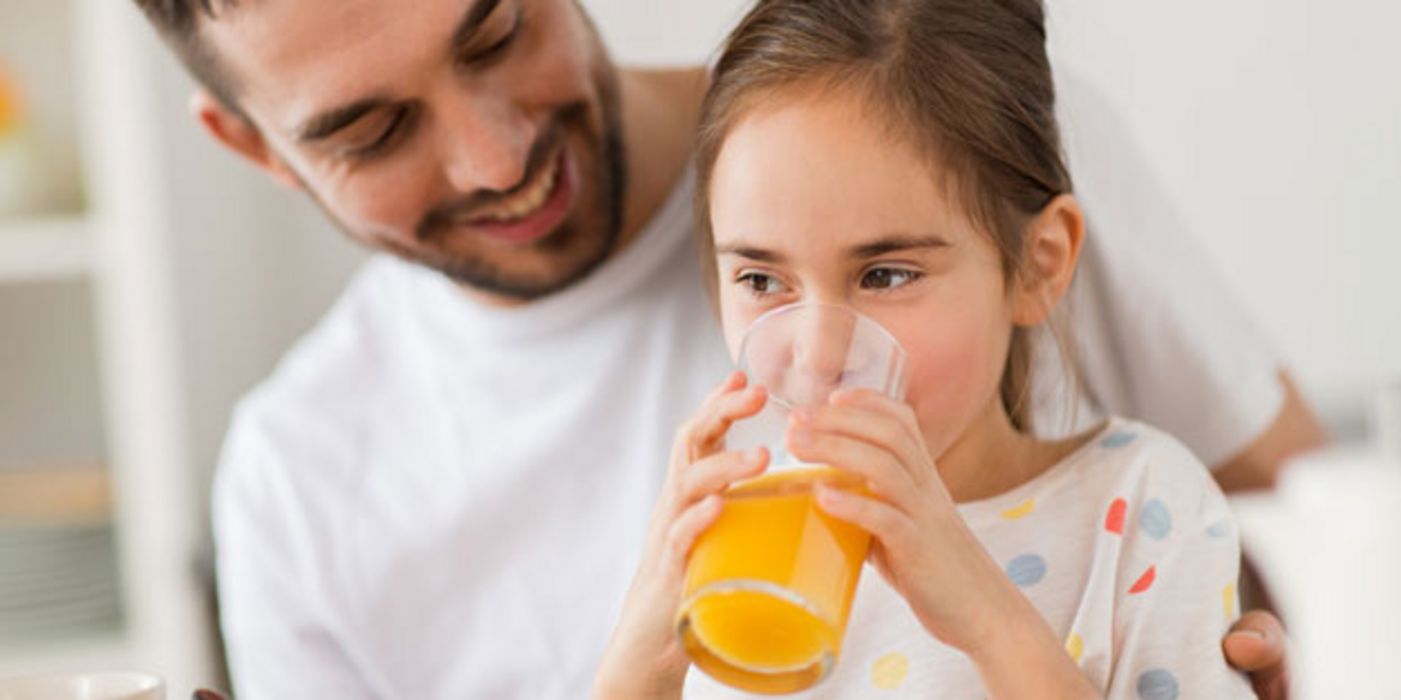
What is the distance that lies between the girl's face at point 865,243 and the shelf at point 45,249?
6.44 ft

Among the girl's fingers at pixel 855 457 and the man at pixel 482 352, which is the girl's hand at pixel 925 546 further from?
the man at pixel 482 352

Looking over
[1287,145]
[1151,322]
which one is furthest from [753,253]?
[1287,145]

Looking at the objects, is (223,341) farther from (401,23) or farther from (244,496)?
(401,23)

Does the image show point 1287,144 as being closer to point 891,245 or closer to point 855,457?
point 891,245

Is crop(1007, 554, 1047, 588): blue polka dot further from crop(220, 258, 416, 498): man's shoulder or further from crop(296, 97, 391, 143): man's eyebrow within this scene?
crop(220, 258, 416, 498): man's shoulder

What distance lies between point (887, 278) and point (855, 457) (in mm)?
214

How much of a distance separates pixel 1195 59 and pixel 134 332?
1.71 meters

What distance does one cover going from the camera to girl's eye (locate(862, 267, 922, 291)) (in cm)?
112

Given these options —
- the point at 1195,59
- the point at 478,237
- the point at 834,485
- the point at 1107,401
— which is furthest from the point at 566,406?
the point at 1195,59

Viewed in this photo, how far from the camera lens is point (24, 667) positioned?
2781 millimetres

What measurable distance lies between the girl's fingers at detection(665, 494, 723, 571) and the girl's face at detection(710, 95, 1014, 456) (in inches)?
8.0

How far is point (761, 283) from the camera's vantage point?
1162mm

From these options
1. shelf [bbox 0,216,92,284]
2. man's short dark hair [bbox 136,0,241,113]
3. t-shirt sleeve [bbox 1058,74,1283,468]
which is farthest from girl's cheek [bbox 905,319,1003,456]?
shelf [bbox 0,216,92,284]

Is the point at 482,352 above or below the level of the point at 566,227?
below
